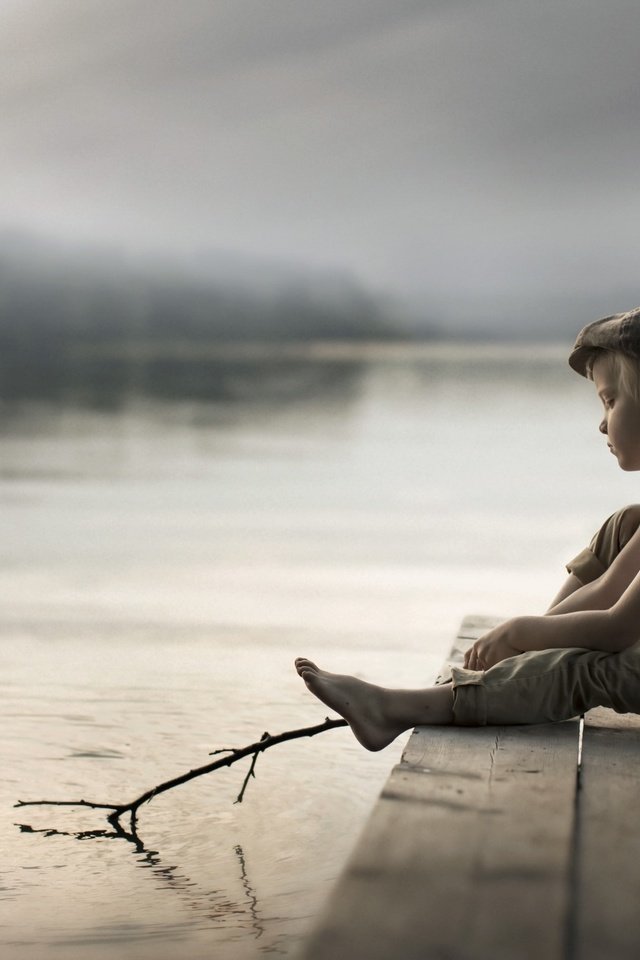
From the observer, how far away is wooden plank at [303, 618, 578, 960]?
992 millimetres

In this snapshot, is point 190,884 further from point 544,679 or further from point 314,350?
point 314,350

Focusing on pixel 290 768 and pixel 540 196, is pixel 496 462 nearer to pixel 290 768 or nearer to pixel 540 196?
pixel 540 196

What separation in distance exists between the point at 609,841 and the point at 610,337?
0.82 meters

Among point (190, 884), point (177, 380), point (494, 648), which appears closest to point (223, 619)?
point (190, 884)

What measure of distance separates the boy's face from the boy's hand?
30 cm

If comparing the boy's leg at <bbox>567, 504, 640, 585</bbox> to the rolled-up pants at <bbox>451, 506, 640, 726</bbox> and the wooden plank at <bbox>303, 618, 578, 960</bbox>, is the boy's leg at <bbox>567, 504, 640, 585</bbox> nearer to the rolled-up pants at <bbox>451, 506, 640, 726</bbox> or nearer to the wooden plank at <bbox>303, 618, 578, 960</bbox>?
the rolled-up pants at <bbox>451, 506, 640, 726</bbox>

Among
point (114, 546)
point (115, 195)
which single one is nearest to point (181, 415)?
point (115, 195)

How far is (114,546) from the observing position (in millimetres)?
5719

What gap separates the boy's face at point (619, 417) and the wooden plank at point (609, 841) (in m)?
0.39

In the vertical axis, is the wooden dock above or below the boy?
below

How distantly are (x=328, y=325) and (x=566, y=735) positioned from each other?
16.6 meters

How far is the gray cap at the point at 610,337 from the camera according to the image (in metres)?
1.79

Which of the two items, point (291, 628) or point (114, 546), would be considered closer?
point (291, 628)

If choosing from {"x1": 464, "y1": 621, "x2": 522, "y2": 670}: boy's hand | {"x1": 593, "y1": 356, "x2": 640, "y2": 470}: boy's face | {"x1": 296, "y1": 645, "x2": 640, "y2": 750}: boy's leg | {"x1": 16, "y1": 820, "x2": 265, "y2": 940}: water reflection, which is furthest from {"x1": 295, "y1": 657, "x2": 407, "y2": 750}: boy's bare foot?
{"x1": 593, "y1": 356, "x2": 640, "y2": 470}: boy's face
